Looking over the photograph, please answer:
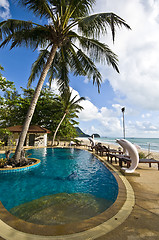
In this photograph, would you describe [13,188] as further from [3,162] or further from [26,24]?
[26,24]

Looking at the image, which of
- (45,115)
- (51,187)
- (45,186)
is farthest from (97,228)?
(45,115)

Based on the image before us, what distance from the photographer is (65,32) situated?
7262 millimetres

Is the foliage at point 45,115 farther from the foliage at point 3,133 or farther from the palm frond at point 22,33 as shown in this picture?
the palm frond at point 22,33

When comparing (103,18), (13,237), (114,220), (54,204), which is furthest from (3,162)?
(103,18)

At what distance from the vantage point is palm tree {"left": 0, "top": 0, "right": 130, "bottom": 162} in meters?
A: 6.68

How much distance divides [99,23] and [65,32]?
2076mm

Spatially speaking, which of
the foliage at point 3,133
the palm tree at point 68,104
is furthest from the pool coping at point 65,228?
the palm tree at point 68,104

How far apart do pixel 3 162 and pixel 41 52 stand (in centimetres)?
865

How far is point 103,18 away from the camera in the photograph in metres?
6.58

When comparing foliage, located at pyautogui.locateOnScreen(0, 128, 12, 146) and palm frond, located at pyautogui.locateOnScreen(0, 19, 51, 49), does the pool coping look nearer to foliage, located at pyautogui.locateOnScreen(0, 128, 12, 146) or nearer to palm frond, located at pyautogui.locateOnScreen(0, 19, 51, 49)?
foliage, located at pyautogui.locateOnScreen(0, 128, 12, 146)

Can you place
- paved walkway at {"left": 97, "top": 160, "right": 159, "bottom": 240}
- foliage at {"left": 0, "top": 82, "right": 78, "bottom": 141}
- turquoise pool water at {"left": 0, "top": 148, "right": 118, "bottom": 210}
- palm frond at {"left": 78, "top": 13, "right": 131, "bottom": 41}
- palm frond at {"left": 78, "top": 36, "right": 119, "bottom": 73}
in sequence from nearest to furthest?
paved walkway at {"left": 97, "top": 160, "right": 159, "bottom": 240}
turquoise pool water at {"left": 0, "top": 148, "right": 118, "bottom": 210}
palm frond at {"left": 78, "top": 13, "right": 131, "bottom": 41}
palm frond at {"left": 78, "top": 36, "right": 119, "bottom": 73}
foliage at {"left": 0, "top": 82, "right": 78, "bottom": 141}

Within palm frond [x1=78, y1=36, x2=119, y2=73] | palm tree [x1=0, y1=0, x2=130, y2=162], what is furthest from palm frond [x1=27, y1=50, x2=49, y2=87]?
palm frond [x1=78, y1=36, x2=119, y2=73]

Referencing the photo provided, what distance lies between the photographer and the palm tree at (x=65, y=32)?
668 centimetres

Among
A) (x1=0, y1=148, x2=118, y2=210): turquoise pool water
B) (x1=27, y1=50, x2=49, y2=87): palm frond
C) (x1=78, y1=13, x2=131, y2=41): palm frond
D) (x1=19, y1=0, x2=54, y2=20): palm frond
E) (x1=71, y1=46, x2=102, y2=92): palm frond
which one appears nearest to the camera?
(x1=0, y1=148, x2=118, y2=210): turquoise pool water
